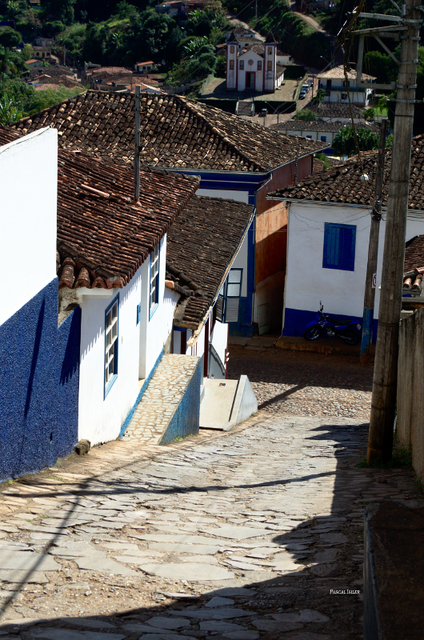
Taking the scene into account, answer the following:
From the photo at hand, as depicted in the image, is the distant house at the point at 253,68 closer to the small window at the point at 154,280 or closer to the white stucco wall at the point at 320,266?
the white stucco wall at the point at 320,266

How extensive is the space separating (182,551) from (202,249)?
36.7ft

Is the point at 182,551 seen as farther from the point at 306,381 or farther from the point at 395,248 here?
the point at 306,381

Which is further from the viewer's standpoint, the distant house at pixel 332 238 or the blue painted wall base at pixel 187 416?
the distant house at pixel 332 238

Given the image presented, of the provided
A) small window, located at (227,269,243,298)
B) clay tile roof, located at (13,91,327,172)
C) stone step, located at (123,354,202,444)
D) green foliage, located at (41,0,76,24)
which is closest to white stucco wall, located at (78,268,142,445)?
stone step, located at (123,354,202,444)

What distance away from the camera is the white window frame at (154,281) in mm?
11891

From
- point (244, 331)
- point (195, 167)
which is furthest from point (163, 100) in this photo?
point (244, 331)

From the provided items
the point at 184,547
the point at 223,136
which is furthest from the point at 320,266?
the point at 184,547

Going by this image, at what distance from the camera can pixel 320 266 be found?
22.6m

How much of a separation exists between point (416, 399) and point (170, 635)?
4.58 metres

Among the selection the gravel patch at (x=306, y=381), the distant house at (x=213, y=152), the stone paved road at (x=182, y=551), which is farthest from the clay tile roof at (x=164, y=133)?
the stone paved road at (x=182, y=551)

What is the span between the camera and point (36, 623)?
3.75 metres

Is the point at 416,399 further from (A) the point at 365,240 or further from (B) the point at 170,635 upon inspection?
(A) the point at 365,240

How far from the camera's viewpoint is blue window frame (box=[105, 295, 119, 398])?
30.5 ft

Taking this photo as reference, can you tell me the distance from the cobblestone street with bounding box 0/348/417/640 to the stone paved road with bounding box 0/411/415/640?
0.01 metres
